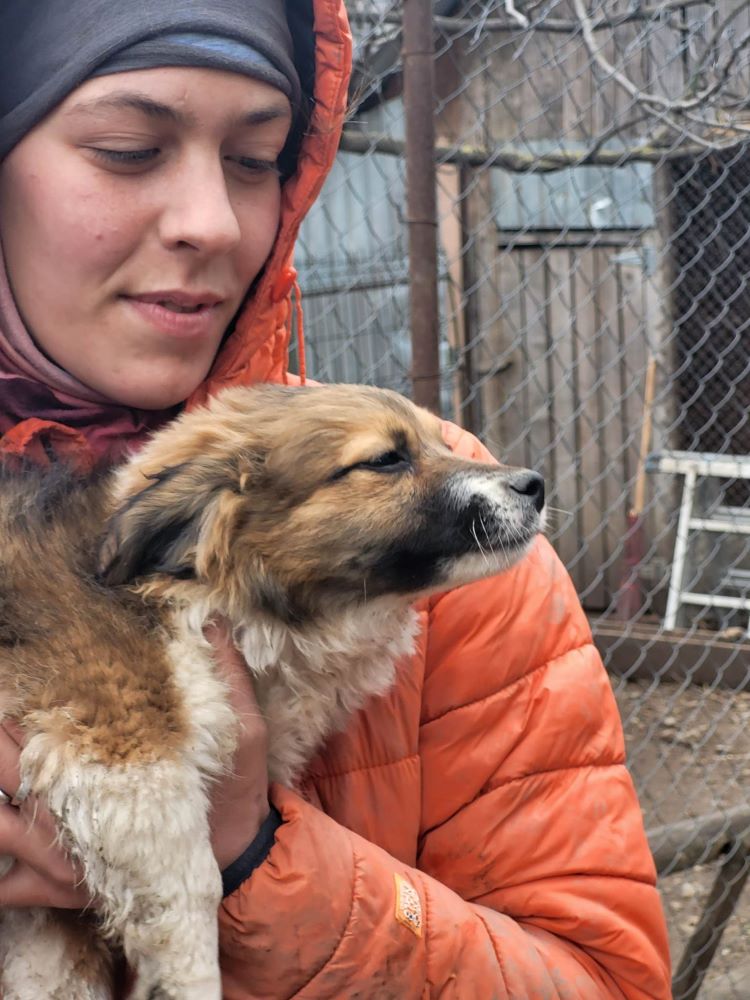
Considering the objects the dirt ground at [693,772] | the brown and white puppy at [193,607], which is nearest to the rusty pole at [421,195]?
the brown and white puppy at [193,607]

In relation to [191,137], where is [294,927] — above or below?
below

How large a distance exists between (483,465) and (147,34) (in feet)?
3.18

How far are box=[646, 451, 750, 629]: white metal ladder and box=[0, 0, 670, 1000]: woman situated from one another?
5629mm

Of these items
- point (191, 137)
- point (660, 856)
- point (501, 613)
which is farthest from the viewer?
point (660, 856)

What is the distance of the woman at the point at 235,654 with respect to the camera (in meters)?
1.58

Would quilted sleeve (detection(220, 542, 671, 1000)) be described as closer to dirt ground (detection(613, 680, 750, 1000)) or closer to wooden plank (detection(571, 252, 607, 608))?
dirt ground (detection(613, 680, 750, 1000))

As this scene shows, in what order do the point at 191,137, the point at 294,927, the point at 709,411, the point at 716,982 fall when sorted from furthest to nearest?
the point at 709,411
the point at 716,982
the point at 191,137
the point at 294,927

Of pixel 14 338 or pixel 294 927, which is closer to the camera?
pixel 294 927

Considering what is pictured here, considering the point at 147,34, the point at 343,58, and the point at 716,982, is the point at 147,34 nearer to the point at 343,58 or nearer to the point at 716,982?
the point at 343,58

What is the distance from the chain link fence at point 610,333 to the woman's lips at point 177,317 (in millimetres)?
4568

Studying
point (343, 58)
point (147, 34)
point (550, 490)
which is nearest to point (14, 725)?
point (147, 34)

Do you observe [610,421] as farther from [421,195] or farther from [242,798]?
[242,798]

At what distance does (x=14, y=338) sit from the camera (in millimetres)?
1753

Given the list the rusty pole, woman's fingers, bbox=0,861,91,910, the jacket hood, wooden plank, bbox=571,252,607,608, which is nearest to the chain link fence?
wooden plank, bbox=571,252,607,608
